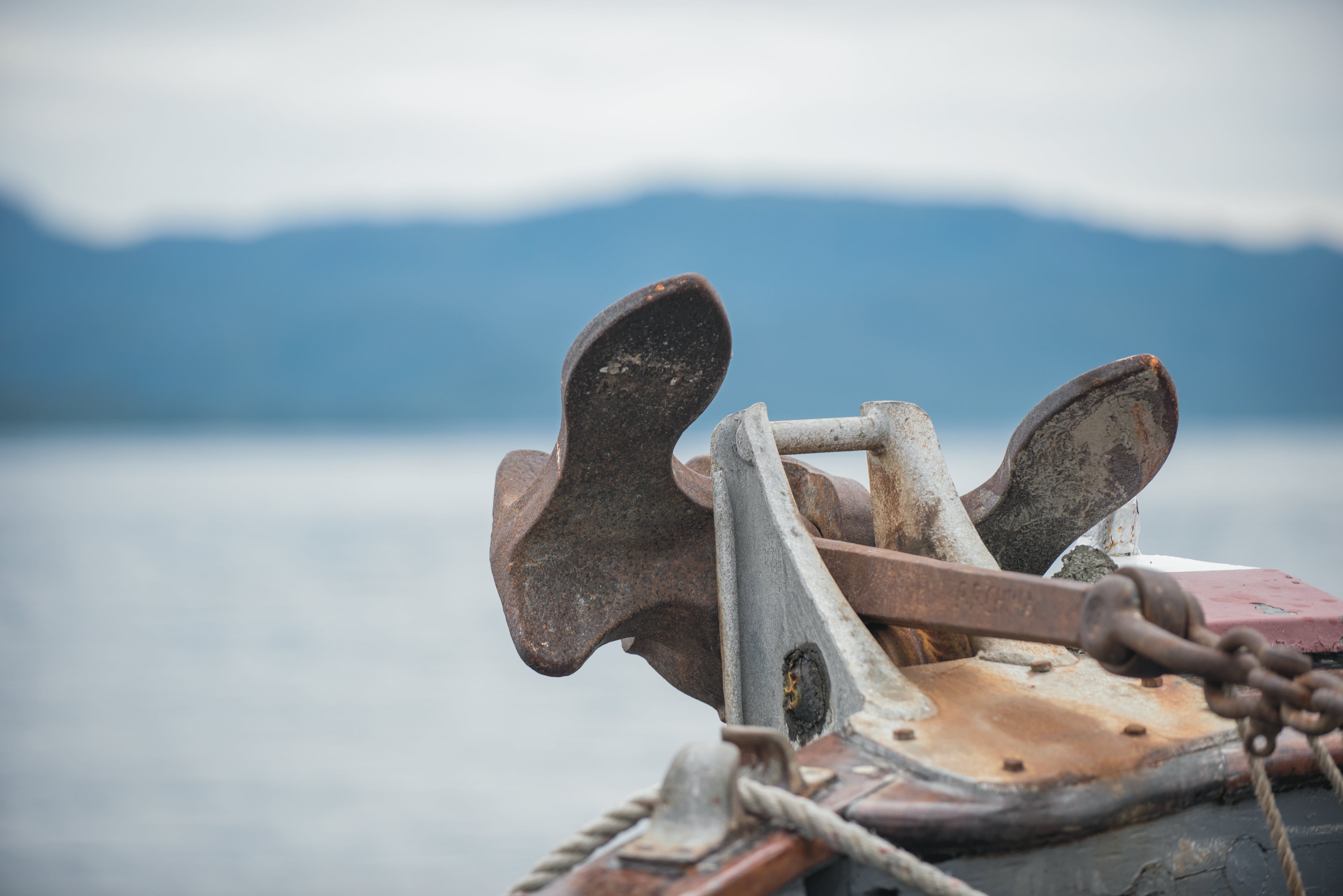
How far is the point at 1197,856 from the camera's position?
4.85 ft

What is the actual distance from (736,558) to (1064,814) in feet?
2.56

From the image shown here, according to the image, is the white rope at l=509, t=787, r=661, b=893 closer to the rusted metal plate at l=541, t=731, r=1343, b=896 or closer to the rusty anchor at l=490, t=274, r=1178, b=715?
the rusted metal plate at l=541, t=731, r=1343, b=896

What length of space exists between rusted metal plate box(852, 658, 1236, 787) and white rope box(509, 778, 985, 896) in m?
0.16

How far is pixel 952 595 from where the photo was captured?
1568 mm

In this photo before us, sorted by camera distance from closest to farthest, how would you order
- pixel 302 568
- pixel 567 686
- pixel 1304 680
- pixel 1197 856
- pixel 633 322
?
pixel 1304 680 < pixel 1197 856 < pixel 633 322 < pixel 567 686 < pixel 302 568

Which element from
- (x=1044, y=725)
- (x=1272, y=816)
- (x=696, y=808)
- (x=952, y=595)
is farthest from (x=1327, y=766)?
(x=696, y=808)

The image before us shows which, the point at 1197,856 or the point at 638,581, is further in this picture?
the point at 638,581

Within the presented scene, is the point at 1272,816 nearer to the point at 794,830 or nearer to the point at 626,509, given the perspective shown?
the point at 794,830

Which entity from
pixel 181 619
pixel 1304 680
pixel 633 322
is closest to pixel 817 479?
pixel 633 322

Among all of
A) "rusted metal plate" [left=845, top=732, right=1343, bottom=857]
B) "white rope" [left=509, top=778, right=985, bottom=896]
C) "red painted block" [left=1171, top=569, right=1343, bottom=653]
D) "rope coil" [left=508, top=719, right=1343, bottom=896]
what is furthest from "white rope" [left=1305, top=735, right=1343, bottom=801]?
"red painted block" [left=1171, top=569, right=1343, bottom=653]

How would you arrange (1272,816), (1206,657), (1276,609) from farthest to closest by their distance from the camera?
1. (1276,609)
2. (1272,816)
3. (1206,657)

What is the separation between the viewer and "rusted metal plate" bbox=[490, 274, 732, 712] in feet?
5.77

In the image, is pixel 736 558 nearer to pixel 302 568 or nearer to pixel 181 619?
pixel 181 619

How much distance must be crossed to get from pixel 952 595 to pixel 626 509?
2.18 feet
